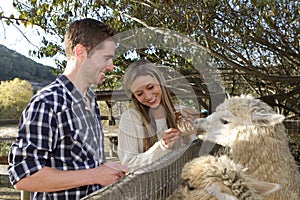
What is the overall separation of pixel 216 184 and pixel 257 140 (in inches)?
45.9

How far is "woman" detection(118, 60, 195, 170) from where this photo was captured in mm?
2588

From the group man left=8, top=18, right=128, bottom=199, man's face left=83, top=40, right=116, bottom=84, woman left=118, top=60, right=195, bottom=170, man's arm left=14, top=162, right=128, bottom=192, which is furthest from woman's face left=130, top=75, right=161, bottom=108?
man's arm left=14, top=162, right=128, bottom=192

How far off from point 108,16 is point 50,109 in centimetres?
464

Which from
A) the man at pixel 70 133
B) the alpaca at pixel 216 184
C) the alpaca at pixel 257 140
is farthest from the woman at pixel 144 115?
the man at pixel 70 133

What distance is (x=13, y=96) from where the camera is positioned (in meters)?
8.90

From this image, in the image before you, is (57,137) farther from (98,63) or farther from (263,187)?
(263,187)

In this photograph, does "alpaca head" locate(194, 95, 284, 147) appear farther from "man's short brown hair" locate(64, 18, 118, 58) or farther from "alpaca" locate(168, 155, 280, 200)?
"man's short brown hair" locate(64, 18, 118, 58)

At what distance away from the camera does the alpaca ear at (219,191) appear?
1899 millimetres

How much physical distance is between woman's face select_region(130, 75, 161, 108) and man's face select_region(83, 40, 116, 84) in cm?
105

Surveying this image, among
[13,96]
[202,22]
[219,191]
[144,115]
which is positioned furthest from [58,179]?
[13,96]

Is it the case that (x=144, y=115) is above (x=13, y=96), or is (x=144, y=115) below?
below

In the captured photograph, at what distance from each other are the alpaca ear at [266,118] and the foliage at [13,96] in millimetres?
5894

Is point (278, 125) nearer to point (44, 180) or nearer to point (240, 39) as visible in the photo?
point (44, 180)

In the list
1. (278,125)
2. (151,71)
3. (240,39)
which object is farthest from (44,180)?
(240,39)
